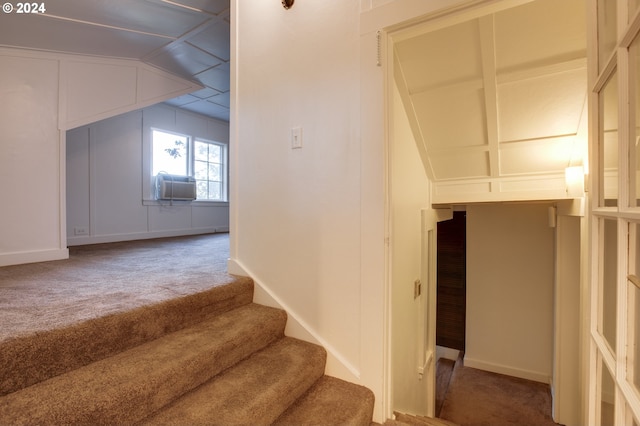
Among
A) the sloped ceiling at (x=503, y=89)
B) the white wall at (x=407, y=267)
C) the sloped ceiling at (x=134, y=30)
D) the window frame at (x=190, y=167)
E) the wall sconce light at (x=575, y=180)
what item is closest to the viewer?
the sloped ceiling at (x=503, y=89)

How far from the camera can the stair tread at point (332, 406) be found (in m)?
1.28

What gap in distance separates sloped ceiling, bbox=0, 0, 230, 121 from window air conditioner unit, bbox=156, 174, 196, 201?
1744 mm

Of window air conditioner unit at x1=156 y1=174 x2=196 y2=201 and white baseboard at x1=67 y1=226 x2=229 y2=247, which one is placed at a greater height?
window air conditioner unit at x1=156 y1=174 x2=196 y2=201

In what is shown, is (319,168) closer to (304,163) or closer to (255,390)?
(304,163)

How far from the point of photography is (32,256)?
2.63 metres

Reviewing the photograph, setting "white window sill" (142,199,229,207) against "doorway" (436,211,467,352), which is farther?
"white window sill" (142,199,229,207)

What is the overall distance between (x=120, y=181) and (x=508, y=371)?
5717 millimetres

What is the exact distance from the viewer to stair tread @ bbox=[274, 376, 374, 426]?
1.28 metres

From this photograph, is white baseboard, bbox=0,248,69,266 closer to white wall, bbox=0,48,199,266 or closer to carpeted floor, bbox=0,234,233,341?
white wall, bbox=0,48,199,266

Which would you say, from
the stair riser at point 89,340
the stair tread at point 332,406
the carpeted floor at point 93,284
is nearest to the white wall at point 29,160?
the carpeted floor at point 93,284

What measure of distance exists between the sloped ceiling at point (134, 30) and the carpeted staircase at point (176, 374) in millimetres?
2318

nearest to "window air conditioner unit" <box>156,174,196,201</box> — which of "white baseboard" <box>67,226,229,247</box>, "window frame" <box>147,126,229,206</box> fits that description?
"window frame" <box>147,126,229,206</box>

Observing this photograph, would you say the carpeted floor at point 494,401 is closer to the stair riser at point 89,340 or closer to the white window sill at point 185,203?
the stair riser at point 89,340

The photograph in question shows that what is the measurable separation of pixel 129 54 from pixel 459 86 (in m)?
3.34
